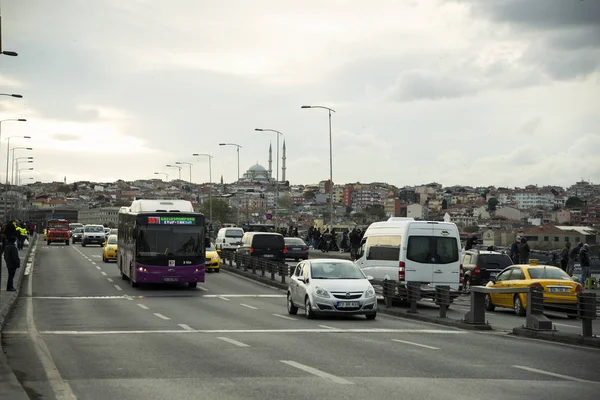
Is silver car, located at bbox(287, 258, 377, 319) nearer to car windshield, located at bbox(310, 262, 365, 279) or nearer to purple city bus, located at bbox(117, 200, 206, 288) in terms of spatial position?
car windshield, located at bbox(310, 262, 365, 279)

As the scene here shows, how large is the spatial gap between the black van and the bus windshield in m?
15.1

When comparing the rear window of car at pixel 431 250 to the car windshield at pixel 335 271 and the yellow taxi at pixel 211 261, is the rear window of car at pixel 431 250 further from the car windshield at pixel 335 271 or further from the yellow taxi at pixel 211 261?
the yellow taxi at pixel 211 261

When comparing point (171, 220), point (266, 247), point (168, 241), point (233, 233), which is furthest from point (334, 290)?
point (233, 233)

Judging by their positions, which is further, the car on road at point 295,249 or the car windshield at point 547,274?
the car on road at point 295,249

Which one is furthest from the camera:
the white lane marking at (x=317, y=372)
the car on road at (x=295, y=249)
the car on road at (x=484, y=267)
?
the car on road at (x=295, y=249)

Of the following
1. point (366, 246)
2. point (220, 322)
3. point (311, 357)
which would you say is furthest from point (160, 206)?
point (311, 357)

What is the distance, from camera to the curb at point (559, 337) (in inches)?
667

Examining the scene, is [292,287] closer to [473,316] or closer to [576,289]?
[473,316]

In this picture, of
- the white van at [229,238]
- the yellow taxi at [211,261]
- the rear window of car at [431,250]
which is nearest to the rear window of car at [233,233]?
the white van at [229,238]

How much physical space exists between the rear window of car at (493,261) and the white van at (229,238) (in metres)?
27.2

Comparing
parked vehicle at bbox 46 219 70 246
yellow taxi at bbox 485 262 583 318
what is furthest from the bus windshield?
parked vehicle at bbox 46 219 70 246

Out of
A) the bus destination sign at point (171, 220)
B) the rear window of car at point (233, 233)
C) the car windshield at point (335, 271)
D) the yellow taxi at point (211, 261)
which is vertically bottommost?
the yellow taxi at point (211, 261)

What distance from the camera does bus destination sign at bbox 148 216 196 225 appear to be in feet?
112

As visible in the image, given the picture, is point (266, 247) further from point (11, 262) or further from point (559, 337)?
point (559, 337)
